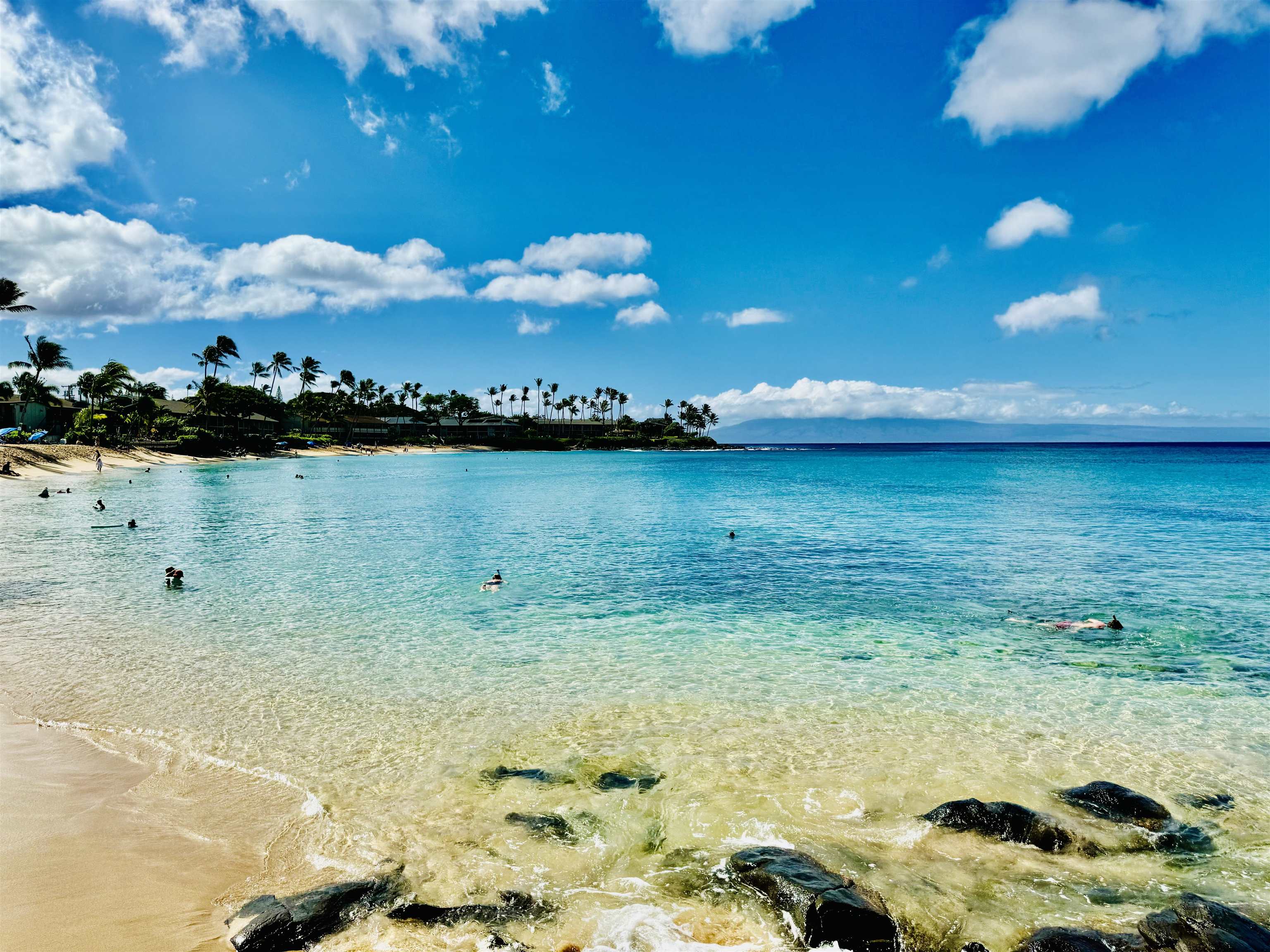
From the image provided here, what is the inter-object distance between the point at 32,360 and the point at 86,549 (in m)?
88.7

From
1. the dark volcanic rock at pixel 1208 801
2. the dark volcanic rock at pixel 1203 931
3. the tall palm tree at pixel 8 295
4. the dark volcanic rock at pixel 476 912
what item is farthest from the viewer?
the tall palm tree at pixel 8 295

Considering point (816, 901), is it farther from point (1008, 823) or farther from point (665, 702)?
point (665, 702)

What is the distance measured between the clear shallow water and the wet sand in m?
0.37

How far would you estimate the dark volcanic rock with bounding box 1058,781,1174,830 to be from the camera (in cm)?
795

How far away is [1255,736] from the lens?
10570 millimetres

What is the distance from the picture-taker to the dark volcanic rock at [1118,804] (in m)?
7.95

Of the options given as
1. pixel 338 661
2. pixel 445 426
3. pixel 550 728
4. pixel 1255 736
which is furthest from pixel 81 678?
pixel 445 426

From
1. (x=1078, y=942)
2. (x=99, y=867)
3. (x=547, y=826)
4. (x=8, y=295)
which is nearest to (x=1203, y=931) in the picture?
(x=1078, y=942)

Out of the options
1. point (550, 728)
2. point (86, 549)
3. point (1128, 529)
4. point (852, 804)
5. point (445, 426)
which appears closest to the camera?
point (852, 804)

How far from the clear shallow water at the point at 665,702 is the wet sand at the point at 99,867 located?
369 mm

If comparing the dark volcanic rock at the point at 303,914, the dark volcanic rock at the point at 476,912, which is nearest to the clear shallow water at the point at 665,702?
the dark volcanic rock at the point at 476,912

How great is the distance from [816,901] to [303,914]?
4.89m

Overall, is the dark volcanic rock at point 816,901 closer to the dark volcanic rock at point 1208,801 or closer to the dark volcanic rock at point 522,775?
the dark volcanic rock at point 522,775

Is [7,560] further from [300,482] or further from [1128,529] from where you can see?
[1128,529]
